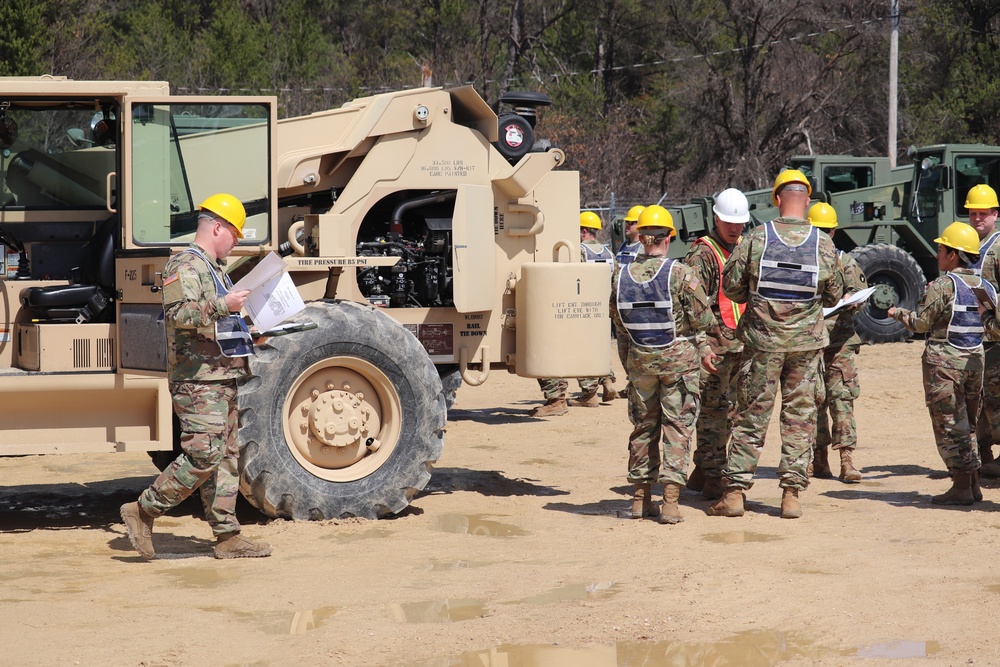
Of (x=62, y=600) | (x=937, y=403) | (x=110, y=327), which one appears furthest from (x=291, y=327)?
(x=937, y=403)

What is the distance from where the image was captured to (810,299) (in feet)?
24.3

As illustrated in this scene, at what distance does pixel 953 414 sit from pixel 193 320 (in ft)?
15.2

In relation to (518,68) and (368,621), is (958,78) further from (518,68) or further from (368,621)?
(368,621)

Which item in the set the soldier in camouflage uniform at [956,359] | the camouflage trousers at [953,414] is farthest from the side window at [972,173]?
the camouflage trousers at [953,414]

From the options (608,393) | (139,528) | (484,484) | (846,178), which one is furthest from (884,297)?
(139,528)

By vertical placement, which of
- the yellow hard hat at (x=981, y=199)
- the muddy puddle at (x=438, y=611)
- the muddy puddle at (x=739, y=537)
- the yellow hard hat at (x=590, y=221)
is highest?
the yellow hard hat at (x=590, y=221)

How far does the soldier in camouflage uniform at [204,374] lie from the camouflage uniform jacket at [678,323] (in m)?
2.25

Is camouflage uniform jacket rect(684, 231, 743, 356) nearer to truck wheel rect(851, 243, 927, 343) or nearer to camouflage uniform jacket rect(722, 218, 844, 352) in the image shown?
camouflage uniform jacket rect(722, 218, 844, 352)

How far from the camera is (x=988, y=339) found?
7.93 meters

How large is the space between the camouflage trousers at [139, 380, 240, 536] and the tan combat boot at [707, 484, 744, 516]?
286 centimetres

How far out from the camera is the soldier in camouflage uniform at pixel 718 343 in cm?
787

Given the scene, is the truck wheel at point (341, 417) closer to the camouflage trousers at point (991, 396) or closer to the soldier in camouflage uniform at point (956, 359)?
the soldier in camouflage uniform at point (956, 359)

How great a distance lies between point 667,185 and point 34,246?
27126 millimetres

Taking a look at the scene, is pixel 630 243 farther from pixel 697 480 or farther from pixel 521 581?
pixel 521 581
